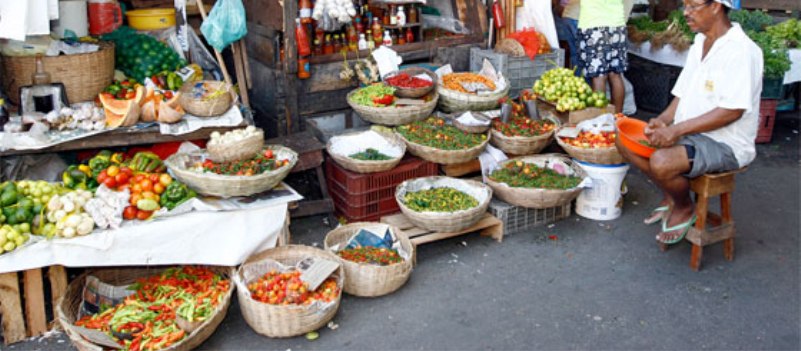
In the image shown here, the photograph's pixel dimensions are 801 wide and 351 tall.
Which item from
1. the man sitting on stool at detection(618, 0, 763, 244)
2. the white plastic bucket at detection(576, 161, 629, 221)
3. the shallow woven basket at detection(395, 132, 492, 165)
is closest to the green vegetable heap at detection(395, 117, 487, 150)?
the shallow woven basket at detection(395, 132, 492, 165)

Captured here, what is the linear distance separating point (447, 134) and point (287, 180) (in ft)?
5.12

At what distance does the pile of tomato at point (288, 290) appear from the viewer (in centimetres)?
376

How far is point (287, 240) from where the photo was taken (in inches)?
180

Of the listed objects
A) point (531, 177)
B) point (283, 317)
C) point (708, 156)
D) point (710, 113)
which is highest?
point (710, 113)

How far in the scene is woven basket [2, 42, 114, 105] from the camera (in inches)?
198

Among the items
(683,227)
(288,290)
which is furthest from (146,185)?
(683,227)

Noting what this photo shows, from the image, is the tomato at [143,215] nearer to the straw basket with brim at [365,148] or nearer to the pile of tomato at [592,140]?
the straw basket with brim at [365,148]

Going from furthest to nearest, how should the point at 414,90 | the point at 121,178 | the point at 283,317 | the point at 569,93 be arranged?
the point at 569,93, the point at 414,90, the point at 121,178, the point at 283,317

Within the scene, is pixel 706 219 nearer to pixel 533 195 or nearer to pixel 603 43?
pixel 533 195

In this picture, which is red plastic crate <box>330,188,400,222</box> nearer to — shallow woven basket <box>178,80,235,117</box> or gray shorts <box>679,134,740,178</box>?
shallow woven basket <box>178,80,235,117</box>

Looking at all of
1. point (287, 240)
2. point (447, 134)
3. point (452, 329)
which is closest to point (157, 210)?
point (287, 240)

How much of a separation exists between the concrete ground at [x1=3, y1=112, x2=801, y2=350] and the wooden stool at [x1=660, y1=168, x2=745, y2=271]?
116 mm

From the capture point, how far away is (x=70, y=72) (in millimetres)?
5074

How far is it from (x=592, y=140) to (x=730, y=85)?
4.30 feet
